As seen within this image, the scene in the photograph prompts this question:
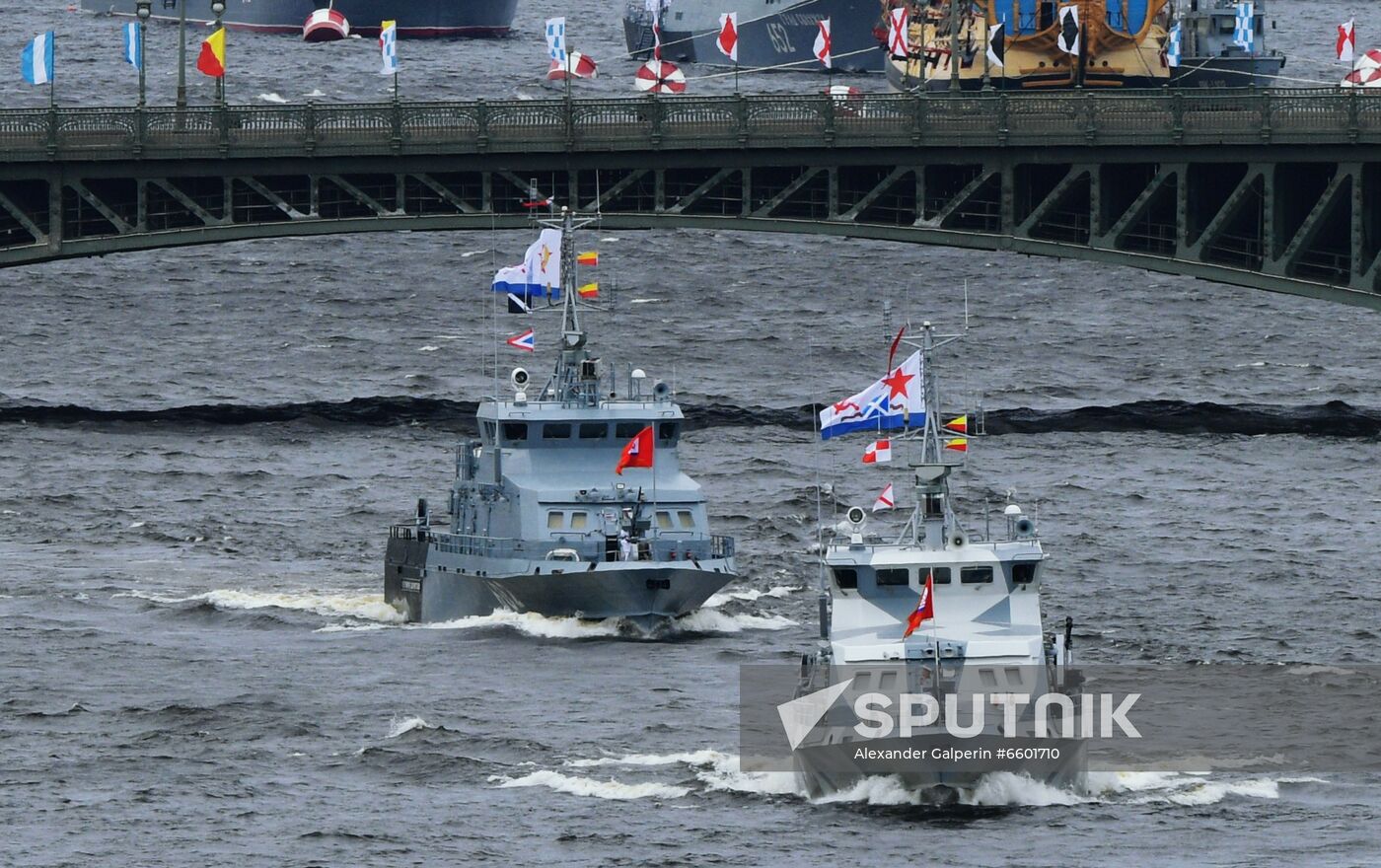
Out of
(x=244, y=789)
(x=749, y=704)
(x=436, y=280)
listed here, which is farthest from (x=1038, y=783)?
(x=436, y=280)

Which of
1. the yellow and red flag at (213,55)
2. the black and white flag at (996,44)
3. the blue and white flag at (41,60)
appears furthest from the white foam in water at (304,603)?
the black and white flag at (996,44)

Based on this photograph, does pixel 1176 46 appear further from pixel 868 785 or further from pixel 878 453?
pixel 868 785

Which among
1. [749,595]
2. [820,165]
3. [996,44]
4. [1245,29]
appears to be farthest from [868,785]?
[1245,29]

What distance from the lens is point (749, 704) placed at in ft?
204

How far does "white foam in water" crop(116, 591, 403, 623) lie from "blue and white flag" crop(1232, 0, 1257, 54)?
104566 millimetres

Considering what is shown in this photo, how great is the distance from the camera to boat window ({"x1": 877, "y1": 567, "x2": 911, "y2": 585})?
5497cm

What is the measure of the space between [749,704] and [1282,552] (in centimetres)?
2333

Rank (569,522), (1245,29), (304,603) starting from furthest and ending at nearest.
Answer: (1245,29), (304,603), (569,522)

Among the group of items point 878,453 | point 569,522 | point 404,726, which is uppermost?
point 878,453

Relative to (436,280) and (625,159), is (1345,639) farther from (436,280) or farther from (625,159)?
(436,280)

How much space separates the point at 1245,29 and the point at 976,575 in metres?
123

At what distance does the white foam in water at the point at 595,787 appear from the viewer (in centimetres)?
5481

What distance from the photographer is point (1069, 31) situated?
124 meters

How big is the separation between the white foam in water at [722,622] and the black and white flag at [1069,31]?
4057 centimetres
